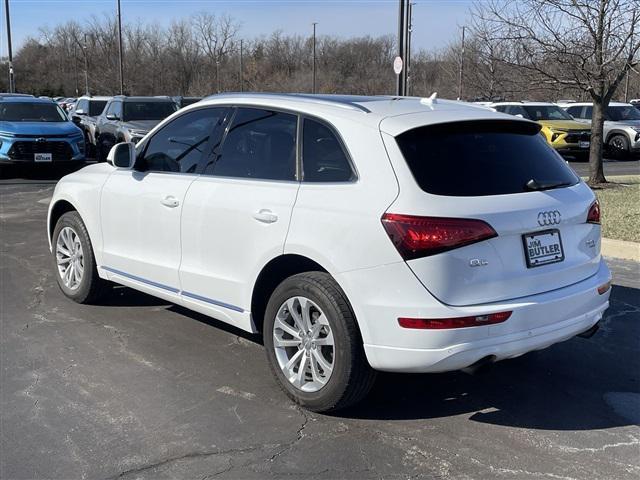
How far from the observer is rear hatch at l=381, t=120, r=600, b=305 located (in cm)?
340

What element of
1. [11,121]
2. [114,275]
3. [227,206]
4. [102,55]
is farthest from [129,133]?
[102,55]

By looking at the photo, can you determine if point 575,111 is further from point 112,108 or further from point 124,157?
point 124,157

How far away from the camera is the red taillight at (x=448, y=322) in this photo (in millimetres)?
3393

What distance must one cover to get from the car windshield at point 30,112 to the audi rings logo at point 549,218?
14.5 m

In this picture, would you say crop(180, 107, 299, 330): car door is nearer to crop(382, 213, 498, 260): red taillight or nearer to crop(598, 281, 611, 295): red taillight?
crop(382, 213, 498, 260): red taillight

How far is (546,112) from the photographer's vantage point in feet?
71.5

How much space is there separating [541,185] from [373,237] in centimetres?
110

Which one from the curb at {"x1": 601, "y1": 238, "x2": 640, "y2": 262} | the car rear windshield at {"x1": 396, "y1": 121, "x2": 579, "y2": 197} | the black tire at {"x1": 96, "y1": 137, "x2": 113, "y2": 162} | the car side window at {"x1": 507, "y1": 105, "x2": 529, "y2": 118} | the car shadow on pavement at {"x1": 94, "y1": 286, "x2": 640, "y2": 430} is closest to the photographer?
the car rear windshield at {"x1": 396, "y1": 121, "x2": 579, "y2": 197}

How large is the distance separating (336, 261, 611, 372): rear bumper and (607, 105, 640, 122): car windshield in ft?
67.7

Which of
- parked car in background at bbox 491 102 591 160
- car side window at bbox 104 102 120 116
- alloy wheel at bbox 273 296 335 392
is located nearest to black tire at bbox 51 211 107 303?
alloy wheel at bbox 273 296 335 392

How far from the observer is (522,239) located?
360 centimetres

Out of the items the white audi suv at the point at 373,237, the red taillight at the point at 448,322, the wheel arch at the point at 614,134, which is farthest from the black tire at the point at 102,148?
the red taillight at the point at 448,322

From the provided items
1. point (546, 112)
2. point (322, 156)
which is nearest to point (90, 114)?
point (546, 112)

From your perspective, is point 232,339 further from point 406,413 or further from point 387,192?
point 387,192
